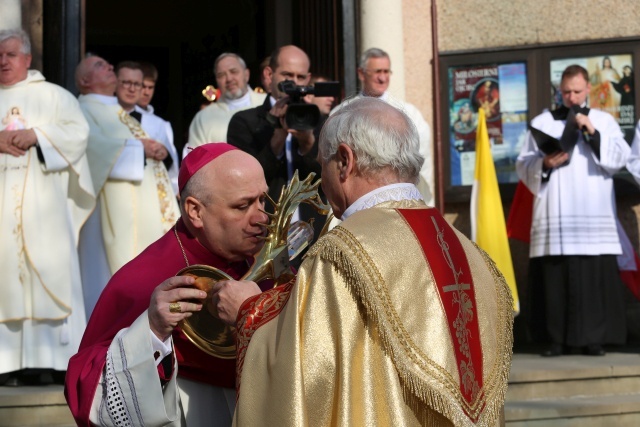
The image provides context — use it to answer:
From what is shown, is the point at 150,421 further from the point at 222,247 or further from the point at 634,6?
the point at 634,6

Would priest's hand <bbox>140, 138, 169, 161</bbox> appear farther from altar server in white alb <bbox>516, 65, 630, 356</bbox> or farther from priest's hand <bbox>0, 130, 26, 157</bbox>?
altar server in white alb <bbox>516, 65, 630, 356</bbox>

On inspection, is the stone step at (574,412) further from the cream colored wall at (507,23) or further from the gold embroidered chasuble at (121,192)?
the cream colored wall at (507,23)

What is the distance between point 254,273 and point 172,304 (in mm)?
301

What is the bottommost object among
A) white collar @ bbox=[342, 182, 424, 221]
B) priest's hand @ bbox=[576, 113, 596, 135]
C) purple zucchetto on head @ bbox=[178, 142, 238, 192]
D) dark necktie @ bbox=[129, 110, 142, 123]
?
white collar @ bbox=[342, 182, 424, 221]

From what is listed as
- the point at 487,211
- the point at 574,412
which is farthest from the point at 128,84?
the point at 574,412

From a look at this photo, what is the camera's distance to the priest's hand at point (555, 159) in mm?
9617

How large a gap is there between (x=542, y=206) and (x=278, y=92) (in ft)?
10.3

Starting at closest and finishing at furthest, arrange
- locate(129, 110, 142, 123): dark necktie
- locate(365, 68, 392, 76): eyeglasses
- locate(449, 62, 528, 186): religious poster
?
locate(365, 68, 392, 76): eyeglasses → locate(129, 110, 142, 123): dark necktie → locate(449, 62, 528, 186): religious poster

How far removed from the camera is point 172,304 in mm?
3652

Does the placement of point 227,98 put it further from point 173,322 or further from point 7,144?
point 173,322

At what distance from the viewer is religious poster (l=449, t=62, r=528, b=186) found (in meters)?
10.9

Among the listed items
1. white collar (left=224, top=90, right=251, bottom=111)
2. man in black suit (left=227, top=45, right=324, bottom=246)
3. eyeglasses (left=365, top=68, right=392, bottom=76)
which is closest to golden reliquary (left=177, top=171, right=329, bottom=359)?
man in black suit (left=227, top=45, right=324, bottom=246)

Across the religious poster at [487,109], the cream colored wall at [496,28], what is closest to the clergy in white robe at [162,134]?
the cream colored wall at [496,28]

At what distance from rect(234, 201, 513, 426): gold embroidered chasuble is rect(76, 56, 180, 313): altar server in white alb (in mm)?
5765
